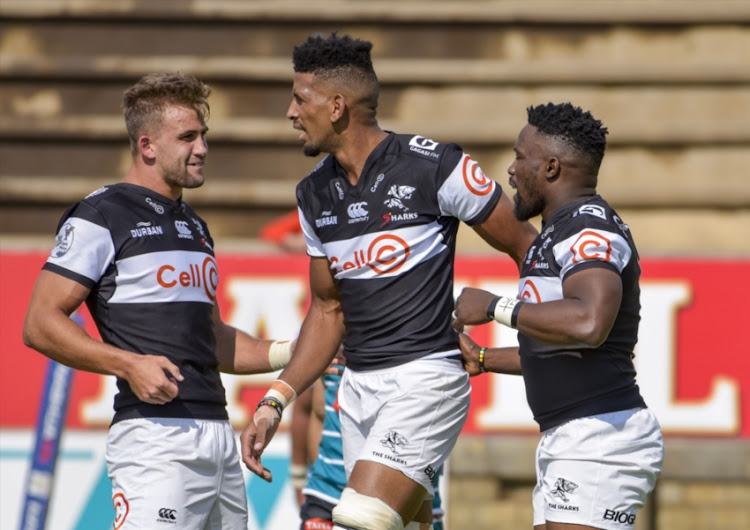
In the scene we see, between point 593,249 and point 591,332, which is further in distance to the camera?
point 593,249

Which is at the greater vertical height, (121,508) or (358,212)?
(358,212)

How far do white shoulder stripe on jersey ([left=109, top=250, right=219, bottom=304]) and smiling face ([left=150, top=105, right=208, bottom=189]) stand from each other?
1.21ft

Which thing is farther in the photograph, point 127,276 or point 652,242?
point 652,242

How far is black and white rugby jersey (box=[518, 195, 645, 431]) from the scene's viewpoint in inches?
189

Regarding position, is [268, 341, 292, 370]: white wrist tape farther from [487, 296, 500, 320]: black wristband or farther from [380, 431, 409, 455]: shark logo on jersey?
[487, 296, 500, 320]: black wristband

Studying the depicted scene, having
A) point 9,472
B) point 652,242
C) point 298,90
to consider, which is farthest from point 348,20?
point 298,90

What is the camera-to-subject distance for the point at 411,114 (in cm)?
1297

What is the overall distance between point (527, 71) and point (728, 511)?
17.4 feet

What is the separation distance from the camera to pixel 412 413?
518cm

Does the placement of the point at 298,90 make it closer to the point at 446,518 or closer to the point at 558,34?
the point at 446,518

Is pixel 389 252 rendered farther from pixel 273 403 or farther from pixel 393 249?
pixel 273 403

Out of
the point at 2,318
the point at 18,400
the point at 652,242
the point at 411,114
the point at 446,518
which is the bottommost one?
the point at 446,518

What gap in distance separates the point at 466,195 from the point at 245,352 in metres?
1.38

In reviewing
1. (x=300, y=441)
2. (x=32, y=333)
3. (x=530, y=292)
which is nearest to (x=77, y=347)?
(x=32, y=333)
